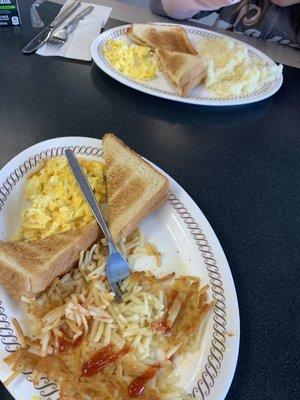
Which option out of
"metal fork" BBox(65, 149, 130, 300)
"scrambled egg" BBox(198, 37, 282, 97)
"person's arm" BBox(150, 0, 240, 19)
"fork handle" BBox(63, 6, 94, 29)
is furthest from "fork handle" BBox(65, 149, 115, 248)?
"person's arm" BBox(150, 0, 240, 19)

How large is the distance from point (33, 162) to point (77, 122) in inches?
16.2

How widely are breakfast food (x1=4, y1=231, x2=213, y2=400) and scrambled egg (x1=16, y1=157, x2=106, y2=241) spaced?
Result: 13 centimetres

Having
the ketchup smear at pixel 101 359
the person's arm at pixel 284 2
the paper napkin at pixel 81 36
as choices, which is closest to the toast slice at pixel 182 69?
the paper napkin at pixel 81 36

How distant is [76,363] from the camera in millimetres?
851

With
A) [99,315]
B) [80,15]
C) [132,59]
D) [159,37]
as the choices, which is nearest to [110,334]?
[99,315]

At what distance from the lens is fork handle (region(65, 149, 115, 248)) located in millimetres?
1067

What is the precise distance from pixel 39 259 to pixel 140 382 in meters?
0.42

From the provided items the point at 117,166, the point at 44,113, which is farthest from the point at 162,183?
the point at 44,113

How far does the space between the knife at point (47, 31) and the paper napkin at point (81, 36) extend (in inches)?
0.8

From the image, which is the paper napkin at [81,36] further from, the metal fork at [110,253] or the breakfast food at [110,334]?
the breakfast food at [110,334]

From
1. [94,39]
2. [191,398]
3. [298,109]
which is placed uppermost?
[94,39]

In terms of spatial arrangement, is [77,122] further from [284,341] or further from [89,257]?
[284,341]

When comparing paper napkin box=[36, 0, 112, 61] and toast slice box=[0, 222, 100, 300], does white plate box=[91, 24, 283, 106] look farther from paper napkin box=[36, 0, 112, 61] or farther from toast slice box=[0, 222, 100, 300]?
toast slice box=[0, 222, 100, 300]

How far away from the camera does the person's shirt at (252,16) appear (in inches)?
87.5
